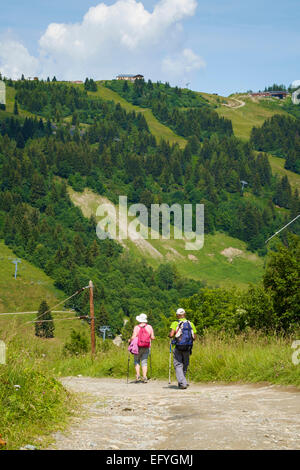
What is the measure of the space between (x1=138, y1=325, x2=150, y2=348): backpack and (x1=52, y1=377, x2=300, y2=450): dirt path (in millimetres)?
2861

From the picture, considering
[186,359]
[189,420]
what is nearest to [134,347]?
[186,359]

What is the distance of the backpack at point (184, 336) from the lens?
45.4 ft

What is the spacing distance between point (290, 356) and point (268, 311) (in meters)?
8.82

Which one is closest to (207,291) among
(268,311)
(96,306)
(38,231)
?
(268,311)

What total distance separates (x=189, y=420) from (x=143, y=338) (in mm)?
6821

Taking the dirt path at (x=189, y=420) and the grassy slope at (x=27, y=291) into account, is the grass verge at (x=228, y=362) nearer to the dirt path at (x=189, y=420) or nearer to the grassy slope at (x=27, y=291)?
the dirt path at (x=189, y=420)

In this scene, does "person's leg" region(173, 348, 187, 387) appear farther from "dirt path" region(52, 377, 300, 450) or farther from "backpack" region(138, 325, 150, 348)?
"backpack" region(138, 325, 150, 348)

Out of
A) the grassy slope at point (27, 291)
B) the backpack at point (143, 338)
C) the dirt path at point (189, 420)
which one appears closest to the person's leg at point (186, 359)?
the dirt path at point (189, 420)

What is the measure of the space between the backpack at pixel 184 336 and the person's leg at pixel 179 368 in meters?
0.17

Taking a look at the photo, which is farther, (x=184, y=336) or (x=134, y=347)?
(x=134, y=347)

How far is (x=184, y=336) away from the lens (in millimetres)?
13906

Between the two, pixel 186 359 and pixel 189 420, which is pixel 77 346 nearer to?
pixel 186 359
